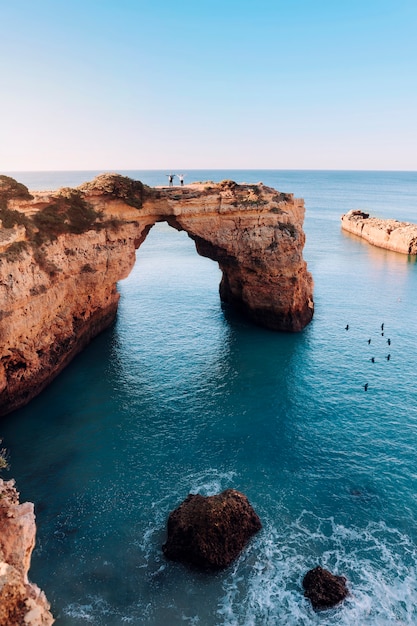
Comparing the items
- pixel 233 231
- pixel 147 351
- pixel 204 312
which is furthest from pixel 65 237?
pixel 204 312

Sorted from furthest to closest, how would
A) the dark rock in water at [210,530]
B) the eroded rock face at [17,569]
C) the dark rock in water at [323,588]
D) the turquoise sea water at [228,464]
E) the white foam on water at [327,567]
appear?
the dark rock in water at [210,530] → the turquoise sea water at [228,464] → the dark rock in water at [323,588] → the white foam on water at [327,567] → the eroded rock face at [17,569]

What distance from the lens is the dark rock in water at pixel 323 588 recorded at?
19.6m

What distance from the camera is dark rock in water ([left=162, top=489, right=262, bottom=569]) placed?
2127cm

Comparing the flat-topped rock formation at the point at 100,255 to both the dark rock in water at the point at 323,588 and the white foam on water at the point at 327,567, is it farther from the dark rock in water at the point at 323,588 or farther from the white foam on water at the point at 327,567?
the dark rock in water at the point at 323,588

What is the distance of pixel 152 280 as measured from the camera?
6881 cm

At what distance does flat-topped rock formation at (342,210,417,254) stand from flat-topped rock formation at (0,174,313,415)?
46.0 m

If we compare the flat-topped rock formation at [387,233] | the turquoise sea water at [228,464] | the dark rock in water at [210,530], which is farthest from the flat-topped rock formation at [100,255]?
the flat-topped rock formation at [387,233]

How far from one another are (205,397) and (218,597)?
55.2 feet

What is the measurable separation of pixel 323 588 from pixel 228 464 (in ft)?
30.5

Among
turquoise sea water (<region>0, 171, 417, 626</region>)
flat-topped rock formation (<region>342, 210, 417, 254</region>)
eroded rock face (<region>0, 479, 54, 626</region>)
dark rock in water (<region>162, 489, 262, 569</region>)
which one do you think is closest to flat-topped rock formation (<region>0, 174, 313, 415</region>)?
turquoise sea water (<region>0, 171, 417, 626</region>)

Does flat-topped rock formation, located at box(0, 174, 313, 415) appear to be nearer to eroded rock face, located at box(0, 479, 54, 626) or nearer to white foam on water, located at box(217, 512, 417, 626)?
eroded rock face, located at box(0, 479, 54, 626)

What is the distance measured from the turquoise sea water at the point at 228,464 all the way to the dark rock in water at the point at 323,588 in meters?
0.40

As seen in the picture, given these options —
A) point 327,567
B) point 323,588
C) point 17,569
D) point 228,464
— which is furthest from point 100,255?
point 323,588

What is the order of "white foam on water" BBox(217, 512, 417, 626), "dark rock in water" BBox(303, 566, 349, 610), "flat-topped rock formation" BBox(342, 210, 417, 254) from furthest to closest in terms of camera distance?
"flat-topped rock formation" BBox(342, 210, 417, 254) < "dark rock in water" BBox(303, 566, 349, 610) < "white foam on water" BBox(217, 512, 417, 626)
